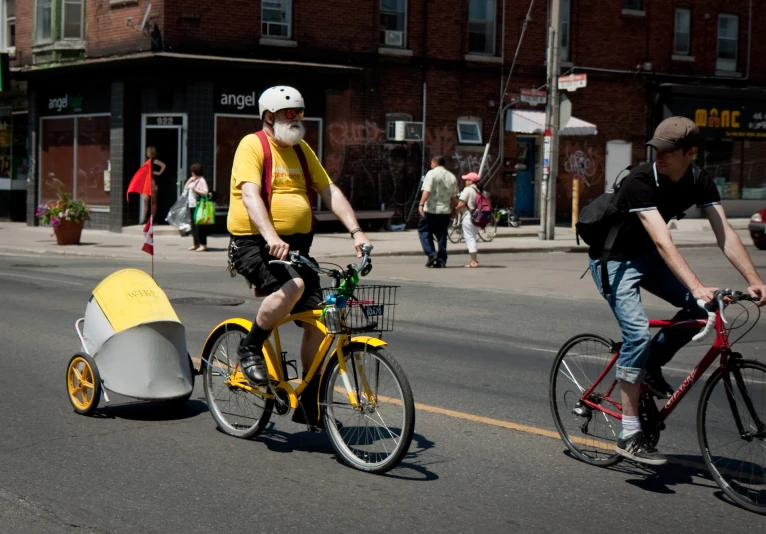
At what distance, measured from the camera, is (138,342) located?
6852 mm

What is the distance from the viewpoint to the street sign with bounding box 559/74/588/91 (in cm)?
2373

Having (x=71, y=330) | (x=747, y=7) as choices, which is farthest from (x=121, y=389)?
(x=747, y=7)

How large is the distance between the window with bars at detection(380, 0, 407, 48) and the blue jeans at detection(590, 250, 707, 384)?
24280mm

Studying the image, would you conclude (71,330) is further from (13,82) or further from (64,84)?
(13,82)

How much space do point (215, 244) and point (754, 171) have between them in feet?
65.1

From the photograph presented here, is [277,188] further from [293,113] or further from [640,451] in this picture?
[640,451]

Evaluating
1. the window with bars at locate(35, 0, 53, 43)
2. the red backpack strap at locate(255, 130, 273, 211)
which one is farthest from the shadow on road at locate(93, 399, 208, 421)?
the window with bars at locate(35, 0, 53, 43)

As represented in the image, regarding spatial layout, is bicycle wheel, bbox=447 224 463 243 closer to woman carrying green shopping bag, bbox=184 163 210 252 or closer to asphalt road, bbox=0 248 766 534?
woman carrying green shopping bag, bbox=184 163 210 252

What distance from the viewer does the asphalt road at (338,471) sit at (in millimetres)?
4980

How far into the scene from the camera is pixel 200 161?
85.6 feet

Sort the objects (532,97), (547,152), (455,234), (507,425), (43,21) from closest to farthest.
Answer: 1. (507,425)
2. (547,152)
3. (455,234)
4. (532,97)
5. (43,21)

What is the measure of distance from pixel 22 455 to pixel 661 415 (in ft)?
11.2

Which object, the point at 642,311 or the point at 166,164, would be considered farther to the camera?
the point at 166,164

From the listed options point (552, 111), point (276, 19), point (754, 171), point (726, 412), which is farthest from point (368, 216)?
point (726, 412)
